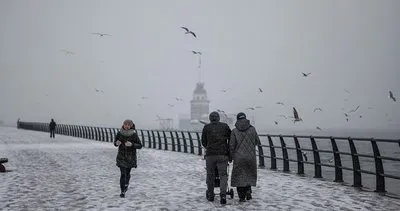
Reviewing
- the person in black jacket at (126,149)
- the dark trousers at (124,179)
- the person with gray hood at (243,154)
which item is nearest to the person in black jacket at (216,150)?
the person with gray hood at (243,154)

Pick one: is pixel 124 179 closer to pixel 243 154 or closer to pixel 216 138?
pixel 216 138

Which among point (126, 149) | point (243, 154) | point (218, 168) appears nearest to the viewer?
point (218, 168)

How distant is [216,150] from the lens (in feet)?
32.0

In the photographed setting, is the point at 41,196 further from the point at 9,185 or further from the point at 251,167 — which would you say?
the point at 251,167

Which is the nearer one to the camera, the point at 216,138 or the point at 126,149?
the point at 216,138

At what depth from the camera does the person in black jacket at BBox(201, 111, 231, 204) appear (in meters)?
9.72

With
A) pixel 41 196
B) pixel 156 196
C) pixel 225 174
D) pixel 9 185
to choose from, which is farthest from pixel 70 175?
pixel 225 174

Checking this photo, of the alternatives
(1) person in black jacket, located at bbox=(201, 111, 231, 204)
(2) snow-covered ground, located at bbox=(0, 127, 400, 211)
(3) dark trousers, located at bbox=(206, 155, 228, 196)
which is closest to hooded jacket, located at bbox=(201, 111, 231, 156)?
(1) person in black jacket, located at bbox=(201, 111, 231, 204)

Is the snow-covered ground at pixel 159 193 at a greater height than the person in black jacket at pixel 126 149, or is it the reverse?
the person in black jacket at pixel 126 149

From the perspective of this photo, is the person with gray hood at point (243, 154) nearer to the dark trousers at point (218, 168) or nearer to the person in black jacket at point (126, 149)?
the dark trousers at point (218, 168)

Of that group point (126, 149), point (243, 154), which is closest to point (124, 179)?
point (126, 149)

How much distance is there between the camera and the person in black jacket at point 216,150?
9.72 meters

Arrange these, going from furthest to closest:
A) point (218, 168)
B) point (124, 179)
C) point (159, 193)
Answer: point (159, 193) < point (124, 179) < point (218, 168)

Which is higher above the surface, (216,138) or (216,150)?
(216,138)
